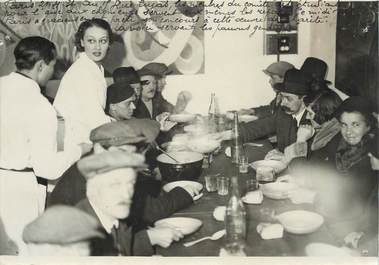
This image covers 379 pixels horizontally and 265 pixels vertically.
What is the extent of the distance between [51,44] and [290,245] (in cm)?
113

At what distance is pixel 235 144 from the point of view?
175 cm

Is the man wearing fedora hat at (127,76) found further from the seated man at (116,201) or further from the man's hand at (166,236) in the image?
the man's hand at (166,236)

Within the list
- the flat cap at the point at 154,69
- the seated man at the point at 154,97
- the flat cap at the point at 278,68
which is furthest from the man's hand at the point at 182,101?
the flat cap at the point at 278,68

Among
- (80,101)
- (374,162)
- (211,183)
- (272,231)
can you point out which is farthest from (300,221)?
(80,101)

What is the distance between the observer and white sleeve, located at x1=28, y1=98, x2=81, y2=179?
5.29 ft

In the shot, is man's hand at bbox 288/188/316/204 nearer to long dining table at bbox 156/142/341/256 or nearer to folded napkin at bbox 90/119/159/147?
long dining table at bbox 156/142/341/256

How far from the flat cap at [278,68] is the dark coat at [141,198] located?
615 mm

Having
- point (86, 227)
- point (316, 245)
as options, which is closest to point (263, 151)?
point (316, 245)

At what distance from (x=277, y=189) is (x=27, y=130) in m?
0.93

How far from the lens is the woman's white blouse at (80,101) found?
1.65 metres

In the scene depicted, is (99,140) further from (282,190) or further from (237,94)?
(282,190)

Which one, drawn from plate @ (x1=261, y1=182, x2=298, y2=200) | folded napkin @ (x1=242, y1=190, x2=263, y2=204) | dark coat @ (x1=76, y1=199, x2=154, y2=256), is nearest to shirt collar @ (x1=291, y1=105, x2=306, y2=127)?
plate @ (x1=261, y1=182, x2=298, y2=200)

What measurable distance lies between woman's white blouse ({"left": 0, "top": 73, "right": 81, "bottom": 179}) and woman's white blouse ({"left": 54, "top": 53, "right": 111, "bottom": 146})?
5 centimetres

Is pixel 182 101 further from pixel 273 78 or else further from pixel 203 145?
pixel 273 78
